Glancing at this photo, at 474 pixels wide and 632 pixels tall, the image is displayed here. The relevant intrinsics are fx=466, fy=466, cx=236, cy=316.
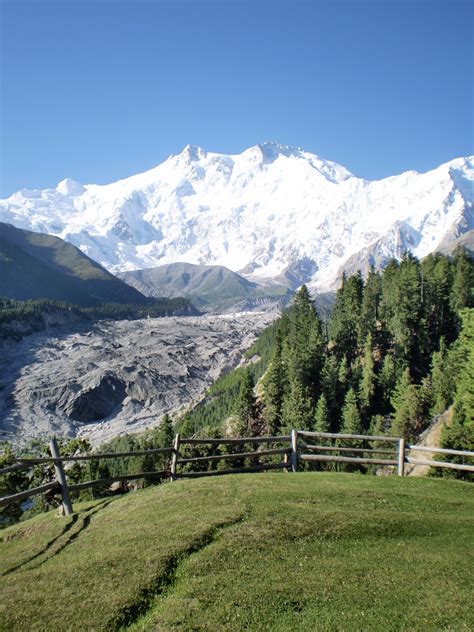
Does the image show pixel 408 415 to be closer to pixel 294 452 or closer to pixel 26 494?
pixel 294 452

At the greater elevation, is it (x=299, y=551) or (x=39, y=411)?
(x=299, y=551)

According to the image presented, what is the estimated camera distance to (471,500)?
18.8 meters

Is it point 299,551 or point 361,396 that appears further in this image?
point 361,396

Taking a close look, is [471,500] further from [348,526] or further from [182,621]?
[182,621]

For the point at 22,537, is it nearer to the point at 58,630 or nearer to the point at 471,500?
the point at 58,630

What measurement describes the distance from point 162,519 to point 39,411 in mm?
168129

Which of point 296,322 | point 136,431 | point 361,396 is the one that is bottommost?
point 136,431

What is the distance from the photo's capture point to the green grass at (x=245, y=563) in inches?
409

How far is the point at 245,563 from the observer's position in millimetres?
12414

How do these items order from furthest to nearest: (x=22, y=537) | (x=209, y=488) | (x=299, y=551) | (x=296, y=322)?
(x=296, y=322) → (x=209, y=488) → (x=22, y=537) → (x=299, y=551)

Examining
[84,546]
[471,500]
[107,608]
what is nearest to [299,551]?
[107,608]

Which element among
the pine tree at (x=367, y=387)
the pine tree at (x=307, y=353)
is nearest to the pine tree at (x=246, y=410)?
the pine tree at (x=307, y=353)

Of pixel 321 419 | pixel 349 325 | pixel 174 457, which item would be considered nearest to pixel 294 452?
pixel 174 457

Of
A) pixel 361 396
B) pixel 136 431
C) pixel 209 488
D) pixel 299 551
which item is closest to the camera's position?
pixel 299 551
